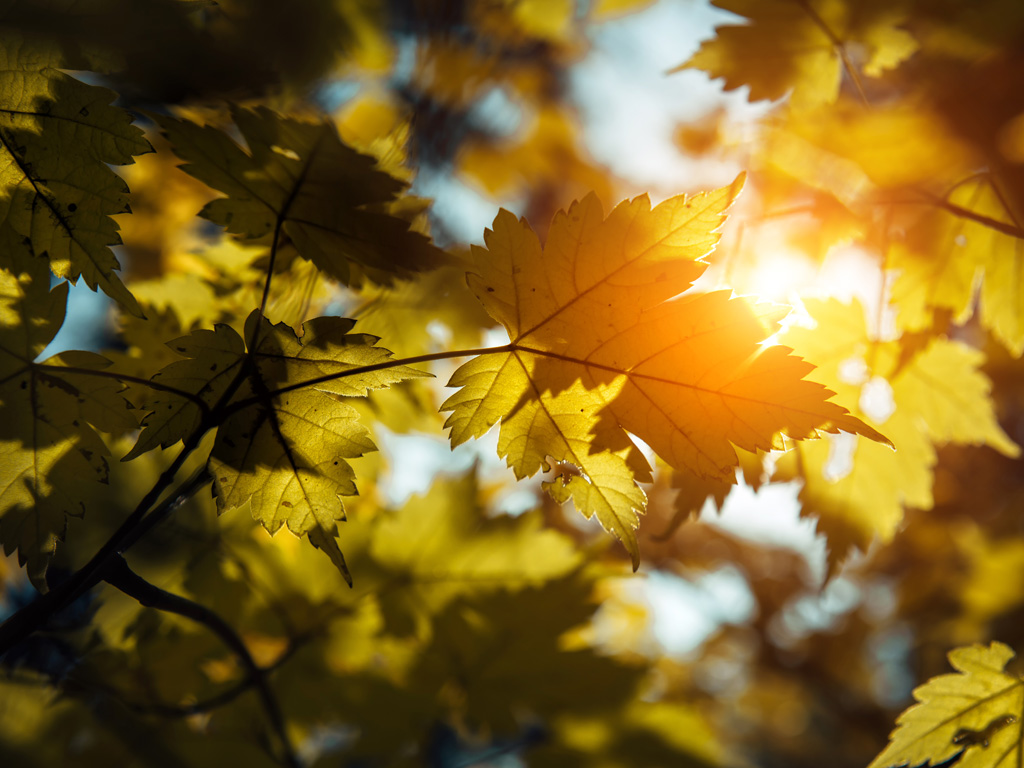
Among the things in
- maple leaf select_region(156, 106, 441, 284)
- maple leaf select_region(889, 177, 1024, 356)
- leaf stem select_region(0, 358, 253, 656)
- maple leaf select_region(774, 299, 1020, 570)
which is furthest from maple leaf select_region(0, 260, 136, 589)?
maple leaf select_region(889, 177, 1024, 356)

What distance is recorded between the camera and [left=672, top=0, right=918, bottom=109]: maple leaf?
1108 mm

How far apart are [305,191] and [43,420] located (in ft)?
1.32

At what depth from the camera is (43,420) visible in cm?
67

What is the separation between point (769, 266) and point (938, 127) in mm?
507

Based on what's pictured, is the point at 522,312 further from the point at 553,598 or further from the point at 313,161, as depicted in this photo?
the point at 553,598

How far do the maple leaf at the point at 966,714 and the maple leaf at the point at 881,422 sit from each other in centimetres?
30

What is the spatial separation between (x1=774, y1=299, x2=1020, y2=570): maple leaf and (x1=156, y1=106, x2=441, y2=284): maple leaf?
72 centimetres

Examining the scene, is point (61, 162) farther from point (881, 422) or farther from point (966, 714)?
point (881, 422)

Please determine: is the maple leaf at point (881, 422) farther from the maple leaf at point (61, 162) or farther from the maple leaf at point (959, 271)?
the maple leaf at point (61, 162)

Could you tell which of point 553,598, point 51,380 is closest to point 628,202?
point 51,380

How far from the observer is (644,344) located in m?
0.66

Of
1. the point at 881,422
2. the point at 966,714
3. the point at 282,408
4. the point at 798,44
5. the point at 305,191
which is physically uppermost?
the point at 798,44

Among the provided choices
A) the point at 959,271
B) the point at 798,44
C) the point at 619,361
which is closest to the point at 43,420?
the point at 619,361

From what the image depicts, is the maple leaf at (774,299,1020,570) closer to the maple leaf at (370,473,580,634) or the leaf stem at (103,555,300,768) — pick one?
the maple leaf at (370,473,580,634)
